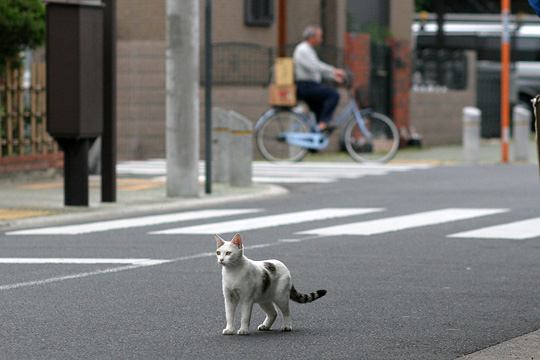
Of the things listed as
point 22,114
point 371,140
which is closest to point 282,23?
point 371,140

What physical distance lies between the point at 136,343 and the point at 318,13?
2684 centimetres

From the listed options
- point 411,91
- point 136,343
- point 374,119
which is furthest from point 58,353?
point 411,91

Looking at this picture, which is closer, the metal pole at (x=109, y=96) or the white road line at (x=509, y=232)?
the white road line at (x=509, y=232)

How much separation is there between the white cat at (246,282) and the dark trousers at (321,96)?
18.1m

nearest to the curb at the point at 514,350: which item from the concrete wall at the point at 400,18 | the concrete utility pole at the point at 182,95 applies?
the concrete utility pole at the point at 182,95

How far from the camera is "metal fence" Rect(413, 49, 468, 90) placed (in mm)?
36938

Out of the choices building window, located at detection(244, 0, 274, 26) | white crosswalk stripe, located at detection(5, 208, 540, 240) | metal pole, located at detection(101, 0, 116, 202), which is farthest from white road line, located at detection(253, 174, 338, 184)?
building window, located at detection(244, 0, 274, 26)

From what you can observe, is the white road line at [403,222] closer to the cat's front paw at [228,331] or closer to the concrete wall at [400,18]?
the cat's front paw at [228,331]

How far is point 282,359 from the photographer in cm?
788

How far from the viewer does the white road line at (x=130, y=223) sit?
587 inches

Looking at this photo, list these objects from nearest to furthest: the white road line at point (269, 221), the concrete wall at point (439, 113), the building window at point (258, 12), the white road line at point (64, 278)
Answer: the white road line at point (64, 278)
the white road line at point (269, 221)
the building window at point (258, 12)
the concrete wall at point (439, 113)

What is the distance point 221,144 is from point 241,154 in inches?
34.3

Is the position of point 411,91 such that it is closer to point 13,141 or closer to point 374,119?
point 374,119

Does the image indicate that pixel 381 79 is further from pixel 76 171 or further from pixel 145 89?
pixel 76 171
